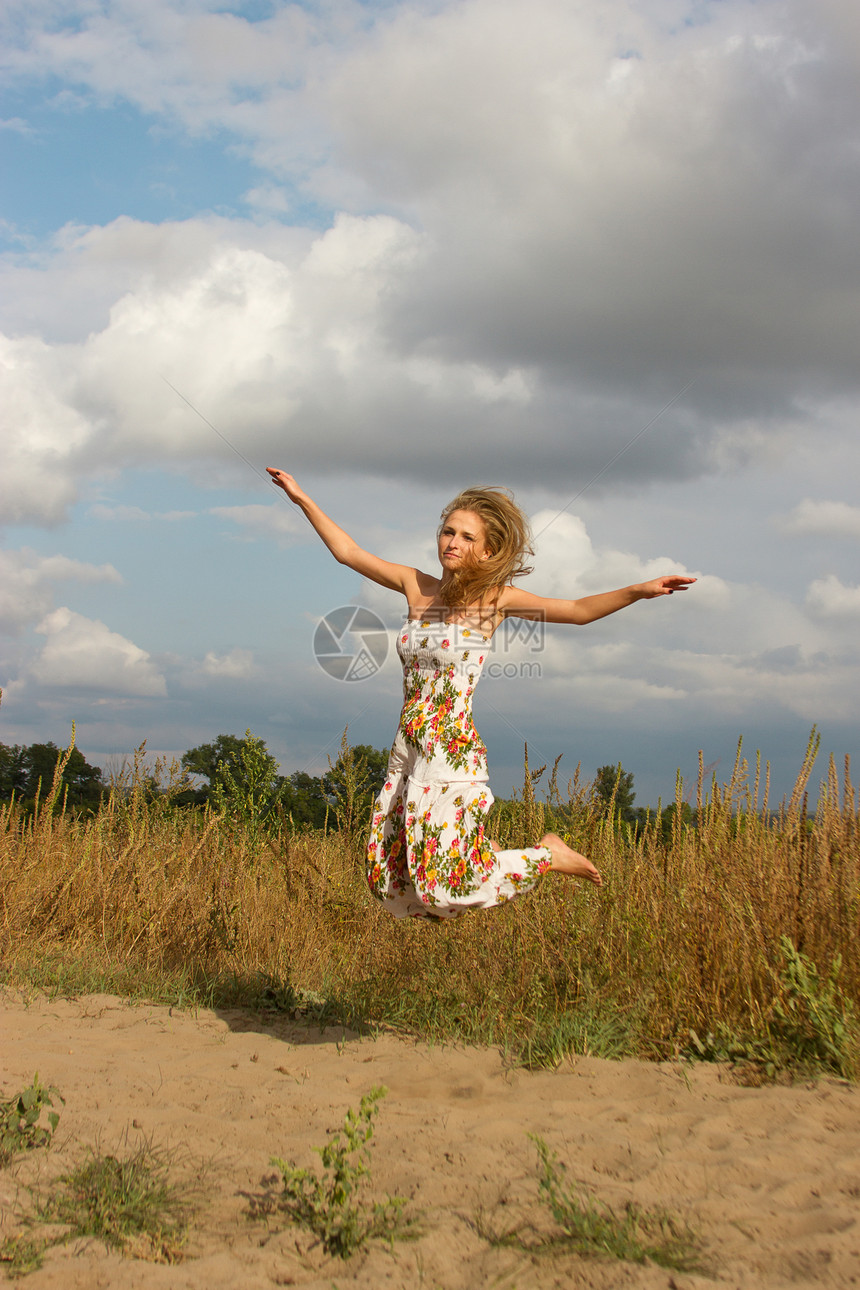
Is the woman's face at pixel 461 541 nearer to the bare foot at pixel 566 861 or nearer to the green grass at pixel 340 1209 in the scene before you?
the bare foot at pixel 566 861

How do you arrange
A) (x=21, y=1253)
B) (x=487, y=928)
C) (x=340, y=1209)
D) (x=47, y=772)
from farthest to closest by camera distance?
(x=47, y=772), (x=487, y=928), (x=340, y=1209), (x=21, y=1253)

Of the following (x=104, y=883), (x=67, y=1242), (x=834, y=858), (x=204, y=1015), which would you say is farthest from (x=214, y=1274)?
(x=104, y=883)

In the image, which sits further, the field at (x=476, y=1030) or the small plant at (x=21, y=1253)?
the field at (x=476, y=1030)

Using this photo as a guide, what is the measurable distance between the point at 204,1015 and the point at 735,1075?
2.60 metres

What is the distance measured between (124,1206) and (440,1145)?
3.11 ft

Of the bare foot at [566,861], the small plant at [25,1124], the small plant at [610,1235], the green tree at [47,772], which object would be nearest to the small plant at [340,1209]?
the small plant at [610,1235]

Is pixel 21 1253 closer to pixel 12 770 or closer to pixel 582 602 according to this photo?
pixel 582 602

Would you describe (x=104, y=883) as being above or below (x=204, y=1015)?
above

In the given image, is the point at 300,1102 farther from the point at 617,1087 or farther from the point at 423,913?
the point at 617,1087

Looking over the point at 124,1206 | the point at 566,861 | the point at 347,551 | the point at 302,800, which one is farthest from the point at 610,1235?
the point at 302,800

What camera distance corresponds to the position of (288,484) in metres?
4.39

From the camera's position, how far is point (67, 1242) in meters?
2.11

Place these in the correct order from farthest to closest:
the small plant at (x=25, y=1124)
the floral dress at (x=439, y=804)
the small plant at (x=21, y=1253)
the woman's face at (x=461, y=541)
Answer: the woman's face at (x=461, y=541), the floral dress at (x=439, y=804), the small plant at (x=25, y=1124), the small plant at (x=21, y=1253)

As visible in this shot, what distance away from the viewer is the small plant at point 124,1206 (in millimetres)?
2111
